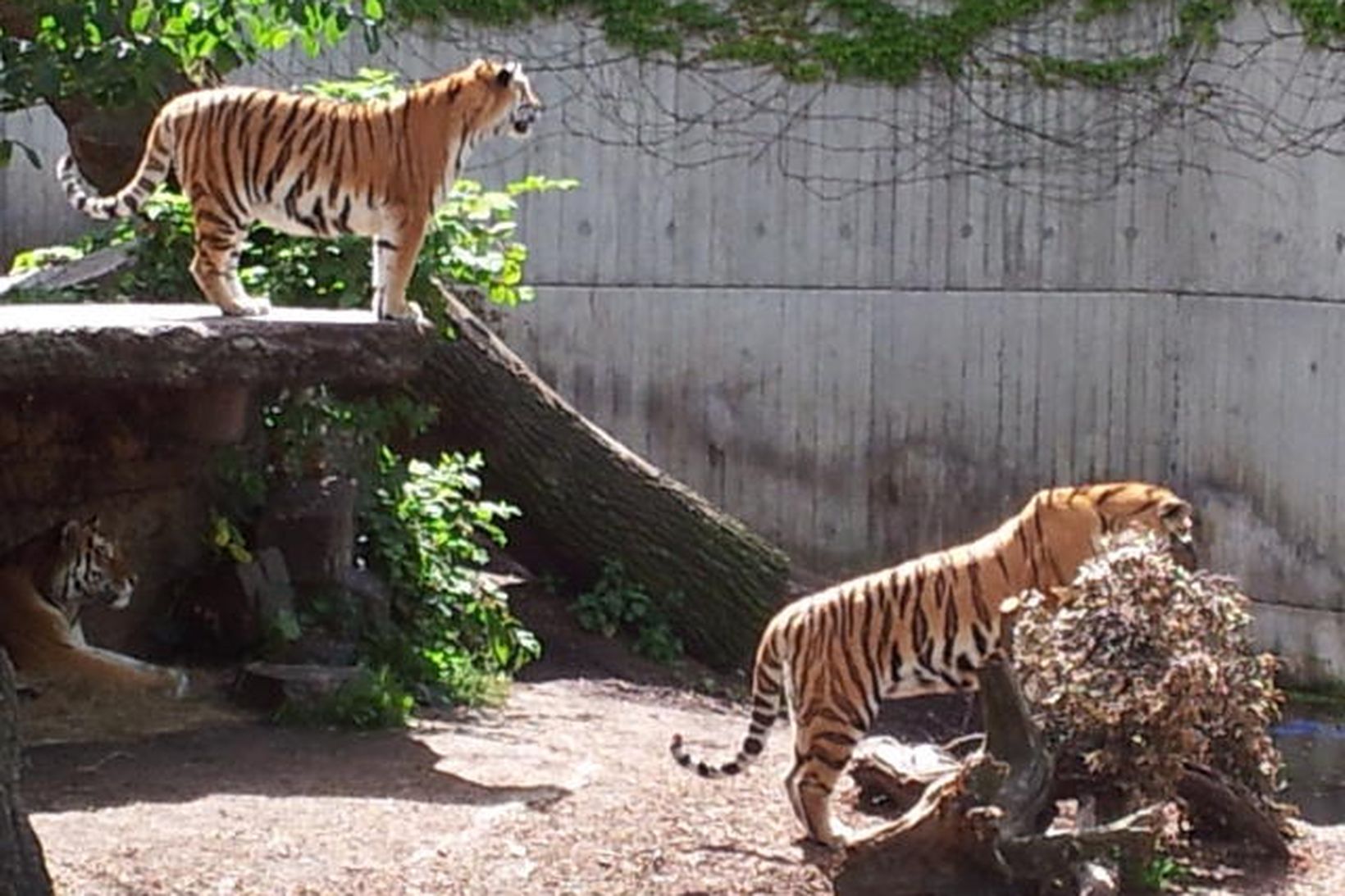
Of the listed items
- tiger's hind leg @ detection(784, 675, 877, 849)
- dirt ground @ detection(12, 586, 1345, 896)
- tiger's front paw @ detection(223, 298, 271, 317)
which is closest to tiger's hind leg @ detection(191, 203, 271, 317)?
tiger's front paw @ detection(223, 298, 271, 317)

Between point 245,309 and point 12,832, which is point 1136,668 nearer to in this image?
point 12,832

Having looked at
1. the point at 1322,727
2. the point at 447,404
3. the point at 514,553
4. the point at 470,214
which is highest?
the point at 470,214

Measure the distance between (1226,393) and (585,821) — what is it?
6.09m

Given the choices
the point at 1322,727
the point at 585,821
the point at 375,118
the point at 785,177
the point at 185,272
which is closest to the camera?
the point at 585,821

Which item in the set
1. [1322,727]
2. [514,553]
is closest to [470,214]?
[514,553]

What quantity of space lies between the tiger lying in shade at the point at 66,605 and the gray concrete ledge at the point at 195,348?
0.88 m

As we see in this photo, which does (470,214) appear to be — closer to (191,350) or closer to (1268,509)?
(191,350)

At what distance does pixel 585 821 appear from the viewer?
7.54 metres

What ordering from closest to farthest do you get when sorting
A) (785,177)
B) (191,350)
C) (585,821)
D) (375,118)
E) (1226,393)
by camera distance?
1. (585,821)
2. (191,350)
3. (375,118)
4. (1226,393)
5. (785,177)

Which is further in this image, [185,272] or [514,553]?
[514,553]

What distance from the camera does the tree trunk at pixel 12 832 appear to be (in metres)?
5.43

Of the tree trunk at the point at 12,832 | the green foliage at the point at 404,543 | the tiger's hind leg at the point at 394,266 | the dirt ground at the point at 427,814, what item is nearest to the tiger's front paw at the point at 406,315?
the tiger's hind leg at the point at 394,266

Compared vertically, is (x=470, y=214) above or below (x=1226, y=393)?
above

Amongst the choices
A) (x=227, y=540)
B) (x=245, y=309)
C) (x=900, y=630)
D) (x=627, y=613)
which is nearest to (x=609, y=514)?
(x=627, y=613)
